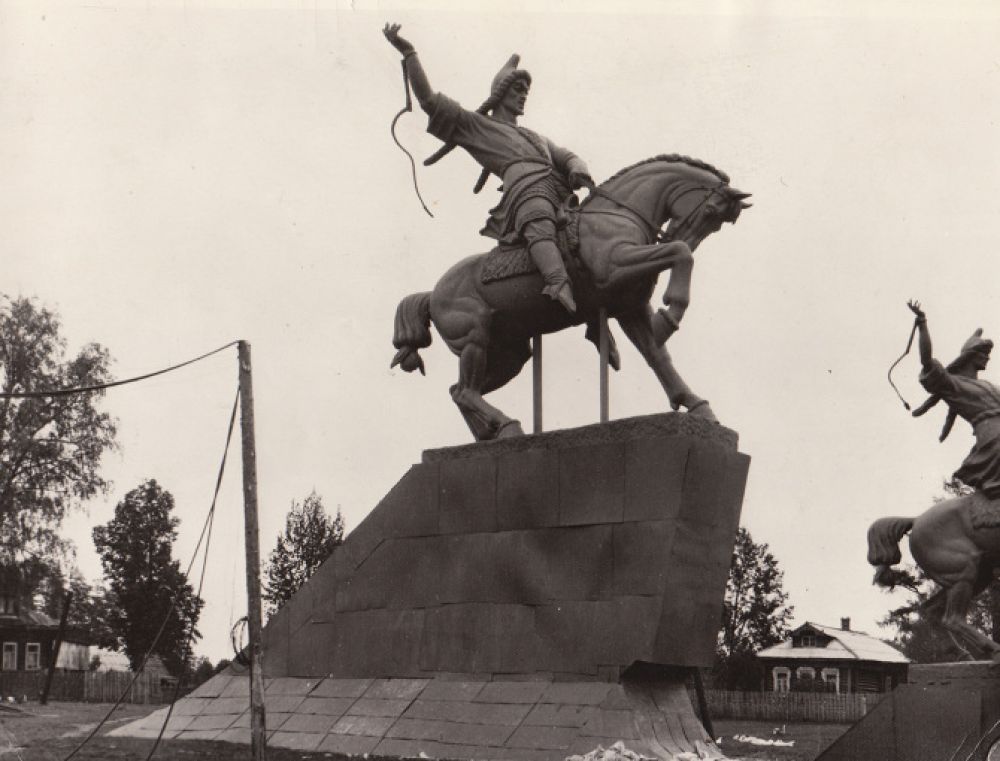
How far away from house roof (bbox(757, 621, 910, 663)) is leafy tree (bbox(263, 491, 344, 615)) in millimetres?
15155

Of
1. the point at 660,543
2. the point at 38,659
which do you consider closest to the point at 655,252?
the point at 660,543

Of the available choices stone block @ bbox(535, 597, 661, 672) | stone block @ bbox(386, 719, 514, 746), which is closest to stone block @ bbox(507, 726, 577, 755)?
stone block @ bbox(386, 719, 514, 746)

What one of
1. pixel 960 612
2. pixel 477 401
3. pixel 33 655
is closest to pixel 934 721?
pixel 960 612

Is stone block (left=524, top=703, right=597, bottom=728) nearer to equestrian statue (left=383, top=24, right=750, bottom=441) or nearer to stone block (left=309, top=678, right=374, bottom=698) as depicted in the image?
stone block (left=309, top=678, right=374, bottom=698)

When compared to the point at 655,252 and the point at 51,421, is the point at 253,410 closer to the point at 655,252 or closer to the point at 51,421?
the point at 655,252

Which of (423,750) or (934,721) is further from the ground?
(934,721)

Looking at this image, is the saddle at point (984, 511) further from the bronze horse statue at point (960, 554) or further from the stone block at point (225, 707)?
the stone block at point (225, 707)

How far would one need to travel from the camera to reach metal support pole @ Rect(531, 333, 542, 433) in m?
12.3

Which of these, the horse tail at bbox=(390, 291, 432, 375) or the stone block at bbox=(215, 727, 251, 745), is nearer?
the stone block at bbox=(215, 727, 251, 745)

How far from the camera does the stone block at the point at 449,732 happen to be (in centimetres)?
1053

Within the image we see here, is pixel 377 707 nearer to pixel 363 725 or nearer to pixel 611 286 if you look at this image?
pixel 363 725

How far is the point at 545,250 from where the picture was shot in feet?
38.4

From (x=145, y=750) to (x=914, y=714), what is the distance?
21.7 ft

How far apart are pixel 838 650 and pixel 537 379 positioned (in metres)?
35.6
